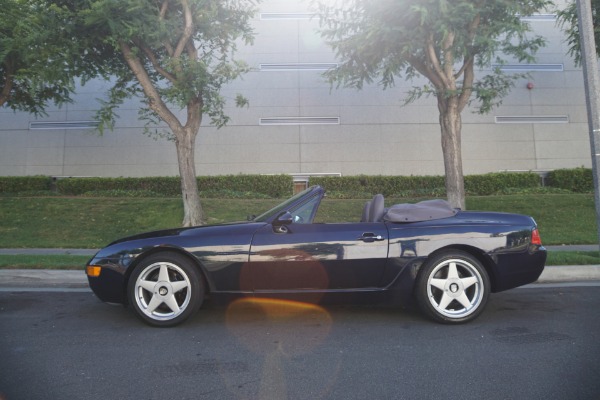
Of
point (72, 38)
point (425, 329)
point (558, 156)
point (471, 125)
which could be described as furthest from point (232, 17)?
point (558, 156)

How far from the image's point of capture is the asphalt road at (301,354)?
103 inches

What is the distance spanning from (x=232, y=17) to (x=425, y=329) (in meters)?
9.28

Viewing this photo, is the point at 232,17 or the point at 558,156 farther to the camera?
the point at 558,156

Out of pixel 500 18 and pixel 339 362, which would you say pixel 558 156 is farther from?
pixel 339 362

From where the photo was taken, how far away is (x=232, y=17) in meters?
10.6

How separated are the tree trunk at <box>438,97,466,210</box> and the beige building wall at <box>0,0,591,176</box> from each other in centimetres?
620

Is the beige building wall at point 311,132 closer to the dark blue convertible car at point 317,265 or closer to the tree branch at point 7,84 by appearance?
the tree branch at point 7,84

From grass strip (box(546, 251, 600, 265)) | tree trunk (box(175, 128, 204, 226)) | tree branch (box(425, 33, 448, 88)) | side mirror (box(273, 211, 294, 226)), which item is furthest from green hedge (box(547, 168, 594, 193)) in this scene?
side mirror (box(273, 211, 294, 226))

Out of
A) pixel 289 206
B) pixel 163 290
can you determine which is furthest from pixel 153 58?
pixel 163 290

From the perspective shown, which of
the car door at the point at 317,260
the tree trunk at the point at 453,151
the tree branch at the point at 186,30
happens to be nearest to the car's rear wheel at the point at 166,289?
the car door at the point at 317,260

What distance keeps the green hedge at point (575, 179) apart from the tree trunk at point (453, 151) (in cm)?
741

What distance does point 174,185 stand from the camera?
594 inches

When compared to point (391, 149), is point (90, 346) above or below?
below

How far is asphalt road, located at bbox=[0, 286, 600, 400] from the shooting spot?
2607mm
